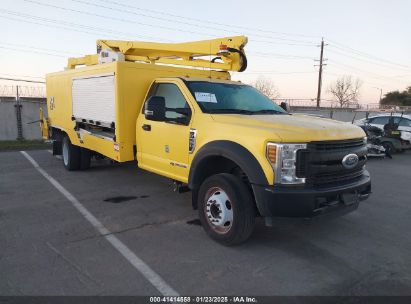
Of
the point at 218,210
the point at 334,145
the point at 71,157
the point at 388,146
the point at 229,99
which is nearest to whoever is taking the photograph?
the point at 334,145

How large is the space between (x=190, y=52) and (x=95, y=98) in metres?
2.10

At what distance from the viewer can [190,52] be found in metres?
7.40

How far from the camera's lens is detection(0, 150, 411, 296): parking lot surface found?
350 cm

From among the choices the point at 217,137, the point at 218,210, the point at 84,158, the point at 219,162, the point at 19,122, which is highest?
the point at 217,137

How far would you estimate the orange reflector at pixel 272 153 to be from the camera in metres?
3.95

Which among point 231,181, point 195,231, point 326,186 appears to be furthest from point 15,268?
point 326,186

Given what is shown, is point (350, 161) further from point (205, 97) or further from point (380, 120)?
point (380, 120)

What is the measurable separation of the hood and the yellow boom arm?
2.44 metres

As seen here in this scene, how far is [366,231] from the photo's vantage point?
5.07 metres

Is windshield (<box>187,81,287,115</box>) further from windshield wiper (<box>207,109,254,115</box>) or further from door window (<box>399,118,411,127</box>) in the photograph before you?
door window (<box>399,118,411,127</box>)

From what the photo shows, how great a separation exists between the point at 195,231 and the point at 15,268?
7.14 feet

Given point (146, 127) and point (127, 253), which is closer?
point (127, 253)

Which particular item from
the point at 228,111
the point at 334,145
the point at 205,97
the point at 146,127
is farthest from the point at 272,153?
the point at 146,127

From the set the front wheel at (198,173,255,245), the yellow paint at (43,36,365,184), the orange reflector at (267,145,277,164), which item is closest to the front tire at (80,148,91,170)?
the yellow paint at (43,36,365,184)
